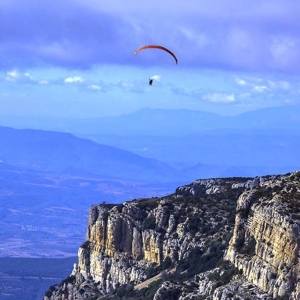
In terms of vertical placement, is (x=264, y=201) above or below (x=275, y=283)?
above

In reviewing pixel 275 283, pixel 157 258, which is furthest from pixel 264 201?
pixel 157 258

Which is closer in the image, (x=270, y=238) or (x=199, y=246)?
(x=270, y=238)

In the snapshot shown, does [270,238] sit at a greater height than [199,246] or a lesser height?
lesser

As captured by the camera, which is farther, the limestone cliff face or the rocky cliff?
the rocky cliff

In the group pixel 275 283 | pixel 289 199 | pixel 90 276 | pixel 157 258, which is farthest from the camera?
pixel 90 276

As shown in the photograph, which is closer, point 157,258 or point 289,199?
point 289,199

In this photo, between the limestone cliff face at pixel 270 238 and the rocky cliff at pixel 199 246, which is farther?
Answer: the rocky cliff at pixel 199 246

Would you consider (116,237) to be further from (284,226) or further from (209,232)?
(284,226)

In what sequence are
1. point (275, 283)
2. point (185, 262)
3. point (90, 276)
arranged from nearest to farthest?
1. point (275, 283)
2. point (185, 262)
3. point (90, 276)
